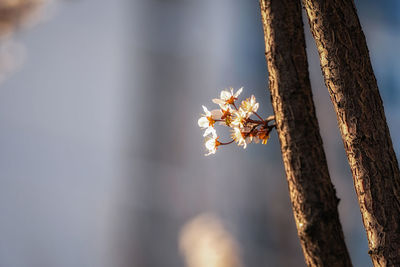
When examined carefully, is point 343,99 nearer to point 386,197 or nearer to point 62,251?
point 386,197

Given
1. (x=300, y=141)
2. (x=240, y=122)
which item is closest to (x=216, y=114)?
(x=240, y=122)

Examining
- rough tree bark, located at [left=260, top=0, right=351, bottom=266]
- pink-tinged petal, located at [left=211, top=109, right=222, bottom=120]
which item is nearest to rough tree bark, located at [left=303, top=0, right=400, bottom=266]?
rough tree bark, located at [left=260, top=0, right=351, bottom=266]

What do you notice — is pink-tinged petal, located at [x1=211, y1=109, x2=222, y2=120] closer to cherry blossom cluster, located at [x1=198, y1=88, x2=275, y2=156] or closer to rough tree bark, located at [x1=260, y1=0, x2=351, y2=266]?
cherry blossom cluster, located at [x1=198, y1=88, x2=275, y2=156]

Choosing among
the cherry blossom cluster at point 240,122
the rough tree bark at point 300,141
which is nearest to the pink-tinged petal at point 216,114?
the cherry blossom cluster at point 240,122

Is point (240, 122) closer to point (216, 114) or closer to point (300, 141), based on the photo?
point (216, 114)

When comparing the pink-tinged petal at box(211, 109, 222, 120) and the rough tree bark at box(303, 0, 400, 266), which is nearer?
the rough tree bark at box(303, 0, 400, 266)
